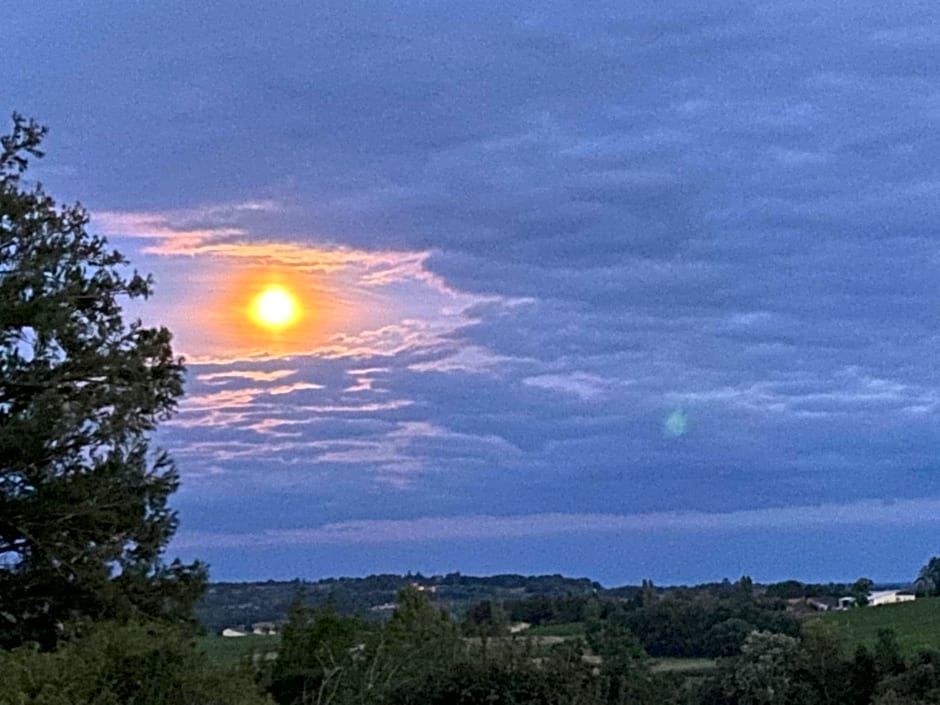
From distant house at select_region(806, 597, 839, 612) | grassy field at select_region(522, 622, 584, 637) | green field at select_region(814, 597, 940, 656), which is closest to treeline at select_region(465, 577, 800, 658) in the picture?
grassy field at select_region(522, 622, 584, 637)

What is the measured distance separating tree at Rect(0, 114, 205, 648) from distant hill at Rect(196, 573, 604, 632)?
156 cm

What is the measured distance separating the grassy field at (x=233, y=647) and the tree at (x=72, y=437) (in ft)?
5.97

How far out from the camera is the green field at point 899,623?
103 ft

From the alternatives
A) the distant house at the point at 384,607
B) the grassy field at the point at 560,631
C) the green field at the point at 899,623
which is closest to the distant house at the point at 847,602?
the green field at the point at 899,623

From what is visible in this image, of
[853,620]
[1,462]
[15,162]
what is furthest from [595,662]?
[853,620]

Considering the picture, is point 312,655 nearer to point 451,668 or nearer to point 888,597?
point 451,668

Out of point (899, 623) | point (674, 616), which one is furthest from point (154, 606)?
point (899, 623)

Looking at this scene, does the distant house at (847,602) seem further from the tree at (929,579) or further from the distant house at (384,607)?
the distant house at (384,607)

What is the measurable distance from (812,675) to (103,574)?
45.5 ft

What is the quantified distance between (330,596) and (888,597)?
126 ft

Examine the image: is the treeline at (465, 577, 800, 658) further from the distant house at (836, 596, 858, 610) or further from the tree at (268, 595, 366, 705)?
the distant house at (836, 596, 858, 610)

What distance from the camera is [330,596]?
71.1ft

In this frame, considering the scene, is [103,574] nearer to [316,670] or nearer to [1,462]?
[1,462]

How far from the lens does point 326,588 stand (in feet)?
73.8
